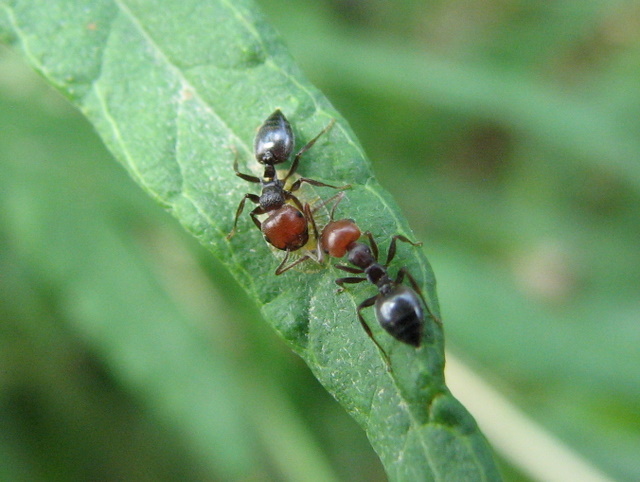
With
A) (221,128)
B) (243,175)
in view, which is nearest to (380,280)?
(243,175)

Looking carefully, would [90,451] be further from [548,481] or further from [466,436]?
[466,436]

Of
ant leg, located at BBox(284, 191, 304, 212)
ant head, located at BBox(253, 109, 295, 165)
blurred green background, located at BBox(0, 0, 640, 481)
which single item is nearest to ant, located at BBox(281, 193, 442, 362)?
ant leg, located at BBox(284, 191, 304, 212)

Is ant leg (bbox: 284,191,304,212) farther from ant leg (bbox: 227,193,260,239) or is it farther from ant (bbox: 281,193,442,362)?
ant leg (bbox: 227,193,260,239)

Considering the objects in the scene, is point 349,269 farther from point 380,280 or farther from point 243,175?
point 243,175

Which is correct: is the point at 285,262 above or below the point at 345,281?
above

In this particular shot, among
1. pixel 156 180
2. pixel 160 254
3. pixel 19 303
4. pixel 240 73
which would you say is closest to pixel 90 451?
pixel 19 303
